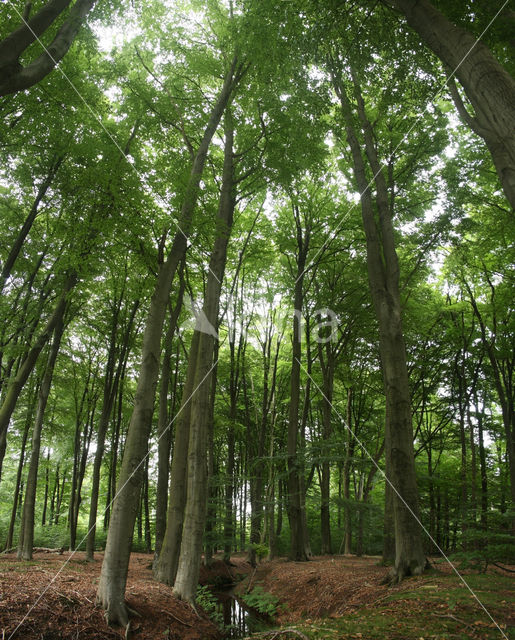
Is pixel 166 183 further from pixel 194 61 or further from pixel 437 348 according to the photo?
pixel 437 348

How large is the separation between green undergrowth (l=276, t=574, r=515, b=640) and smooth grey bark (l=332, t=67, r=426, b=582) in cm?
80

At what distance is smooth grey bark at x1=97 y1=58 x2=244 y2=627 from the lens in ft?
15.6

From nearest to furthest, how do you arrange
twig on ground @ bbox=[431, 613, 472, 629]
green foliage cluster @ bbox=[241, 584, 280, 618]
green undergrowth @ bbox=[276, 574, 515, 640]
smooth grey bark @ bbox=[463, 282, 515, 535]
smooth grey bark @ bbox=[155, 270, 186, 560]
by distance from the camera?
green undergrowth @ bbox=[276, 574, 515, 640] → twig on ground @ bbox=[431, 613, 472, 629] → green foliage cluster @ bbox=[241, 584, 280, 618] → smooth grey bark @ bbox=[155, 270, 186, 560] → smooth grey bark @ bbox=[463, 282, 515, 535]

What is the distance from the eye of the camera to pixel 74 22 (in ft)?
12.6

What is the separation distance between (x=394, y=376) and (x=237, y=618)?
5.96 m

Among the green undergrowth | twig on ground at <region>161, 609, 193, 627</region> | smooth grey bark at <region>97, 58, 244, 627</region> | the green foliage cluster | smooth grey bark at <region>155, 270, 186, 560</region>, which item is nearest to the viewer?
the green undergrowth

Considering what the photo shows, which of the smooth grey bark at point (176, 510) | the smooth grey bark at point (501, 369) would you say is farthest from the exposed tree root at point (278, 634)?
the smooth grey bark at point (501, 369)

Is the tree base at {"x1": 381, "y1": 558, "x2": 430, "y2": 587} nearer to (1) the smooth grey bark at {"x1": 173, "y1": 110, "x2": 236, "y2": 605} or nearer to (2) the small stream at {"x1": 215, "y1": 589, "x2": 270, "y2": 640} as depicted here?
(2) the small stream at {"x1": 215, "y1": 589, "x2": 270, "y2": 640}

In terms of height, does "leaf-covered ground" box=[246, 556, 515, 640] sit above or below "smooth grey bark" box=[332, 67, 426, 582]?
below

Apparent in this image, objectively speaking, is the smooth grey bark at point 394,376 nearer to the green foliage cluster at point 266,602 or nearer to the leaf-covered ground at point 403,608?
the leaf-covered ground at point 403,608

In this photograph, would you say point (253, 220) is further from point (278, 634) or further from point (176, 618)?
point (278, 634)

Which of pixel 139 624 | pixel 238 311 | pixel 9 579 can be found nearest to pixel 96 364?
pixel 238 311

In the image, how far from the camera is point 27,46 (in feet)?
10.8

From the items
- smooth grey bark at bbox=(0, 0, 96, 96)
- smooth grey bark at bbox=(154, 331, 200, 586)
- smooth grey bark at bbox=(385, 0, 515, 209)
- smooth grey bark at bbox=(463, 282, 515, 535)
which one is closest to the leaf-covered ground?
smooth grey bark at bbox=(154, 331, 200, 586)
